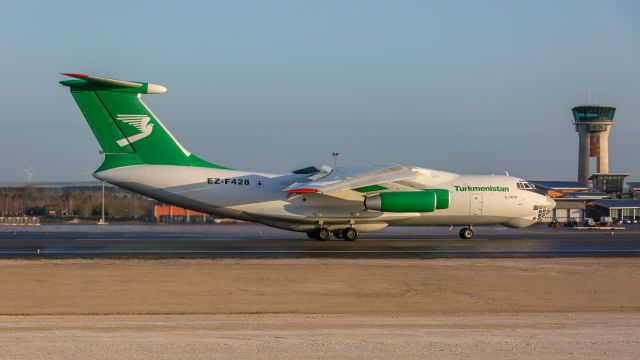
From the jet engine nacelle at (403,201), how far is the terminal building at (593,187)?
739cm

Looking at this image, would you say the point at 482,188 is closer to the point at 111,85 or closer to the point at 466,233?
the point at 466,233

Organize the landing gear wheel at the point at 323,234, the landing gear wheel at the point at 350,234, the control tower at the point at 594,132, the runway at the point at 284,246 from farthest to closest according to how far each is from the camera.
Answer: the control tower at the point at 594,132 < the landing gear wheel at the point at 350,234 < the landing gear wheel at the point at 323,234 < the runway at the point at 284,246

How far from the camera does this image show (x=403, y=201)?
2898 cm

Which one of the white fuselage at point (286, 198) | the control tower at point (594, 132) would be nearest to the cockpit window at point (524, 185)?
the white fuselage at point (286, 198)

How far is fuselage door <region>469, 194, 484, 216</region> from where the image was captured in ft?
103

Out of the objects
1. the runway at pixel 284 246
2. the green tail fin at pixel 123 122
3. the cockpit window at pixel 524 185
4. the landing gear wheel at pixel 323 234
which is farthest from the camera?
the cockpit window at pixel 524 185

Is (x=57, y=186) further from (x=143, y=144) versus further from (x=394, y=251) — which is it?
(x=394, y=251)

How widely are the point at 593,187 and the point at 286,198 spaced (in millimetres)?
72461

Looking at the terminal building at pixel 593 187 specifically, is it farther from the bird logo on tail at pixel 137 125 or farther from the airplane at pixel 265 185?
the bird logo on tail at pixel 137 125

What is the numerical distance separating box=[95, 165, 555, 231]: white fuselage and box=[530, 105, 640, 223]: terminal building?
15.0ft

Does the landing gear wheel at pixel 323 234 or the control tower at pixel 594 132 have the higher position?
the control tower at pixel 594 132

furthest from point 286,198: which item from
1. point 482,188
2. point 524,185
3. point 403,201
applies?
point 524,185

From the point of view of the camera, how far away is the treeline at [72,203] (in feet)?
156

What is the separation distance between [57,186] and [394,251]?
3585 centimetres
